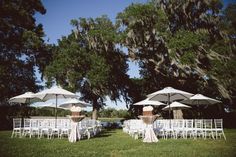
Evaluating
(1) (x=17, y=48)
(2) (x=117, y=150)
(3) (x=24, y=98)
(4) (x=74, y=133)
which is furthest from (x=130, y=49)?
(2) (x=117, y=150)

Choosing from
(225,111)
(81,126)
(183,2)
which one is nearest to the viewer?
(81,126)

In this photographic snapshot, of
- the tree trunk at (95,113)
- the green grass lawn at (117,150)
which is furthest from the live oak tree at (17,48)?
the green grass lawn at (117,150)

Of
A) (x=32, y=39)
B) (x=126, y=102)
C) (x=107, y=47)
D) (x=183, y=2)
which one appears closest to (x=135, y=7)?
(x=183, y=2)

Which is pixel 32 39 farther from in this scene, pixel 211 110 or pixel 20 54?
pixel 211 110

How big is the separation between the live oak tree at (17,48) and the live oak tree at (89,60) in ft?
6.59

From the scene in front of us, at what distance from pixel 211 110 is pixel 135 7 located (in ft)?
44.4

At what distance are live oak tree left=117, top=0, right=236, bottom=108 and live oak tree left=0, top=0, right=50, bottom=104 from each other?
25.2 ft

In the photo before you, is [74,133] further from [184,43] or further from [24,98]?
[184,43]

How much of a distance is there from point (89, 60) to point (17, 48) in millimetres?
6222

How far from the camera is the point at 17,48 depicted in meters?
21.4

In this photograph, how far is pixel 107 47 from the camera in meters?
23.9

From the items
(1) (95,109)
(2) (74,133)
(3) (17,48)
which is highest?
(3) (17,48)

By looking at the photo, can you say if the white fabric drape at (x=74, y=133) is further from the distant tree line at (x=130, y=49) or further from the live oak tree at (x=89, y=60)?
the live oak tree at (x=89, y=60)

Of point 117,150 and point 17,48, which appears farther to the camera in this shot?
point 17,48
